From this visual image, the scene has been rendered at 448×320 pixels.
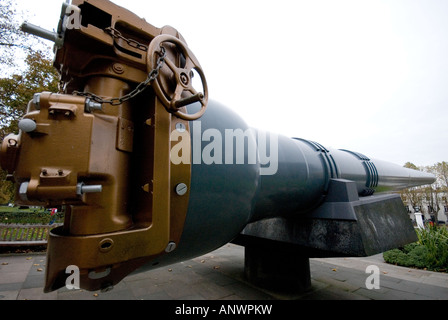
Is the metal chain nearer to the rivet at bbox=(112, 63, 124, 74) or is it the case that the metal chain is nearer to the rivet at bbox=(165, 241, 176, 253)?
the rivet at bbox=(112, 63, 124, 74)

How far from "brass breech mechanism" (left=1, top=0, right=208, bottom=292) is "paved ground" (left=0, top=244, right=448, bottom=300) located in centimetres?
231

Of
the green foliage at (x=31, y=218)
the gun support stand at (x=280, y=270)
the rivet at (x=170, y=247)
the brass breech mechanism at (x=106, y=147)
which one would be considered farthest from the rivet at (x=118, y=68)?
the green foliage at (x=31, y=218)

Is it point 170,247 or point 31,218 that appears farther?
point 31,218

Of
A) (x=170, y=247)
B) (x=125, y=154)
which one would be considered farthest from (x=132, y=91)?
(x=170, y=247)

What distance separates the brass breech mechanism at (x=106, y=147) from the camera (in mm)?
842

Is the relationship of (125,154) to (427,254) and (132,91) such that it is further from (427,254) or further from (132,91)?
(427,254)

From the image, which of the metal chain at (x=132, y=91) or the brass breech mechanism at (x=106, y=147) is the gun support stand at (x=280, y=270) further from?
the metal chain at (x=132, y=91)

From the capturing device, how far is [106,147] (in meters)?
0.93

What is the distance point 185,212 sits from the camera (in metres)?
1.08

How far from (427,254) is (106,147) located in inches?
297

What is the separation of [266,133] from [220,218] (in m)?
0.94

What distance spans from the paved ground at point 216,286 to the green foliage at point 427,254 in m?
1.46

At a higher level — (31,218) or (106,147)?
(106,147)
